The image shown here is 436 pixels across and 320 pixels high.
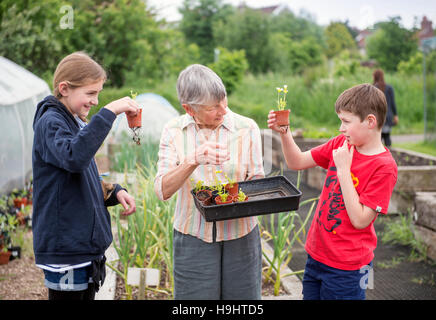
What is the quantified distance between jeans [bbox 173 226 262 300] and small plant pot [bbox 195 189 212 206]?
20 cm

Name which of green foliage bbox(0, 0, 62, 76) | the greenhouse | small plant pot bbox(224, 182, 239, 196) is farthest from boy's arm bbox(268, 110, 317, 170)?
green foliage bbox(0, 0, 62, 76)

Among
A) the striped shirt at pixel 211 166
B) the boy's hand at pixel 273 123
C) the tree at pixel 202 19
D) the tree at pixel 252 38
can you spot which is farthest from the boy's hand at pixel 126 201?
the tree at pixel 202 19

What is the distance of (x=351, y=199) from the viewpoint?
1632mm

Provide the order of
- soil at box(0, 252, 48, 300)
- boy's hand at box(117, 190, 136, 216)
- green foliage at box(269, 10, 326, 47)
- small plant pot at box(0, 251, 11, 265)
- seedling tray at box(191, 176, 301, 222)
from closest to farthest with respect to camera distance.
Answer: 1. seedling tray at box(191, 176, 301, 222)
2. boy's hand at box(117, 190, 136, 216)
3. soil at box(0, 252, 48, 300)
4. small plant pot at box(0, 251, 11, 265)
5. green foliage at box(269, 10, 326, 47)

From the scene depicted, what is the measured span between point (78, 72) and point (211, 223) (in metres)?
0.76

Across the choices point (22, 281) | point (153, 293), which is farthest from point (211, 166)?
point (22, 281)

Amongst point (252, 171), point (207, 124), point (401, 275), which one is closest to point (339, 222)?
point (252, 171)

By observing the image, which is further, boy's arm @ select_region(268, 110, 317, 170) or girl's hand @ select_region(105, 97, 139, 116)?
A: boy's arm @ select_region(268, 110, 317, 170)

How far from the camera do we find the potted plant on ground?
1.69 m

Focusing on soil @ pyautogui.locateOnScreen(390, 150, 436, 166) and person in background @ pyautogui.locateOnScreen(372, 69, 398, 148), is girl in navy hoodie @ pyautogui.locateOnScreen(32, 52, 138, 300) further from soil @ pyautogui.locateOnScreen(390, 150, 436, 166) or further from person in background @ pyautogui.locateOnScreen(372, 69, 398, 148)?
soil @ pyautogui.locateOnScreen(390, 150, 436, 166)

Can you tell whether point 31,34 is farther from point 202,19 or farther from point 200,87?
point 202,19

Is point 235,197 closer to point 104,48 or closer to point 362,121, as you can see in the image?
point 362,121

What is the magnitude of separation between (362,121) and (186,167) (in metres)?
0.71

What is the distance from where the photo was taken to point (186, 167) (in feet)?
5.02
